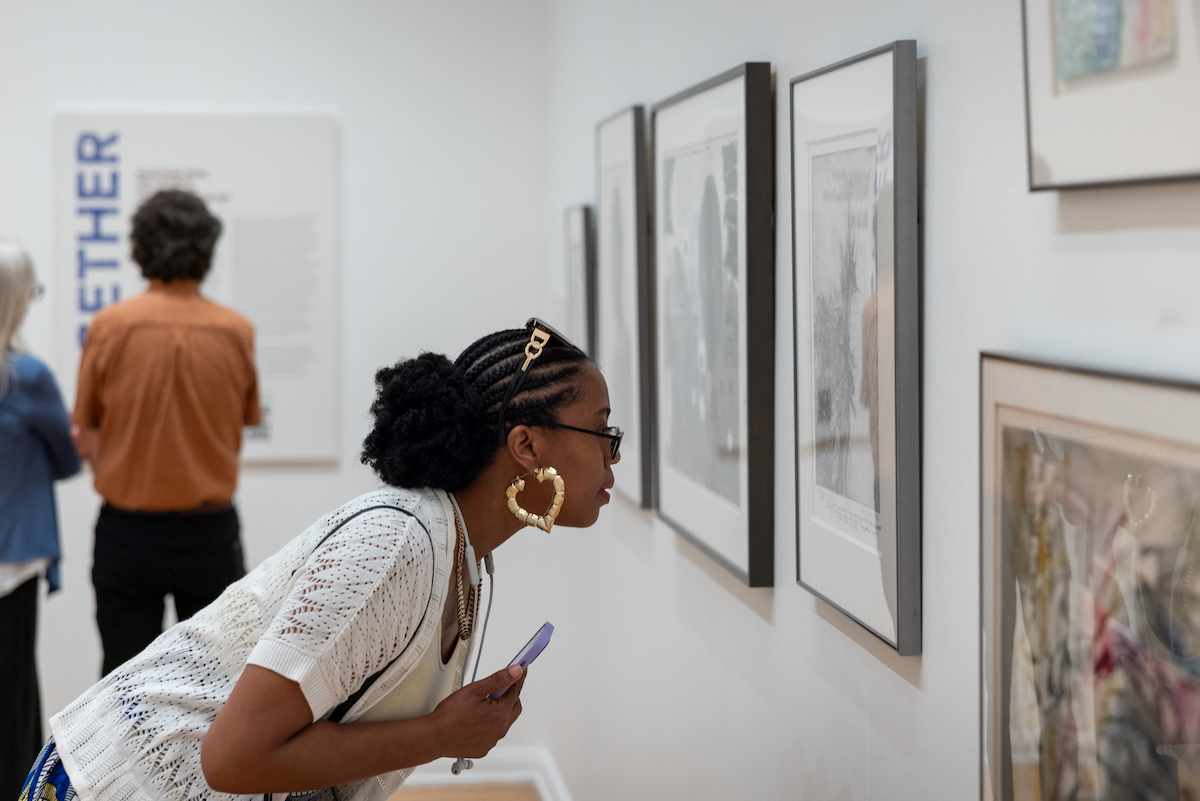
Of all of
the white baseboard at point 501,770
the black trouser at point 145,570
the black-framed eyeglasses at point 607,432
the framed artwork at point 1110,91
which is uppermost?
the framed artwork at point 1110,91

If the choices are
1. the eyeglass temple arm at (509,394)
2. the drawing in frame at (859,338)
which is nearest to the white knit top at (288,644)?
the eyeglass temple arm at (509,394)

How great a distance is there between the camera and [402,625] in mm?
1299

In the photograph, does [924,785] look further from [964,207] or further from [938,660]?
[964,207]

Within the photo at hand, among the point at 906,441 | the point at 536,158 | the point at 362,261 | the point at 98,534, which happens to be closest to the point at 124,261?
the point at 362,261

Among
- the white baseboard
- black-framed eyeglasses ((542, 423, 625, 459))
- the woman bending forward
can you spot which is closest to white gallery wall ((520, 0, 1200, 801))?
black-framed eyeglasses ((542, 423, 625, 459))

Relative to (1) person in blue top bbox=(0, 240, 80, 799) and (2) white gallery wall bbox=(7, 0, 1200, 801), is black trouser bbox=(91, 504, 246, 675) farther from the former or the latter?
(2) white gallery wall bbox=(7, 0, 1200, 801)

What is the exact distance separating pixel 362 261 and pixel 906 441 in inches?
122

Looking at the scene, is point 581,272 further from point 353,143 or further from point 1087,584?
point 1087,584

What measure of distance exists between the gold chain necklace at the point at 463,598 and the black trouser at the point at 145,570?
1939mm

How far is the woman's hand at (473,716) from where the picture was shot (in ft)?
4.40

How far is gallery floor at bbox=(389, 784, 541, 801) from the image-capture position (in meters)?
3.98

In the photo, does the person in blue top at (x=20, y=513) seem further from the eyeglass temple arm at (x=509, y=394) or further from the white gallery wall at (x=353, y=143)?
the eyeglass temple arm at (x=509, y=394)

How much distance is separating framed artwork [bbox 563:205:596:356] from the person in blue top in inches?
58.9

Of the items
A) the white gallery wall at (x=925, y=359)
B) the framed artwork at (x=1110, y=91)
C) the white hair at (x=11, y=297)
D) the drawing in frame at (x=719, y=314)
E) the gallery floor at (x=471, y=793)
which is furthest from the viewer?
Result: the gallery floor at (x=471, y=793)
